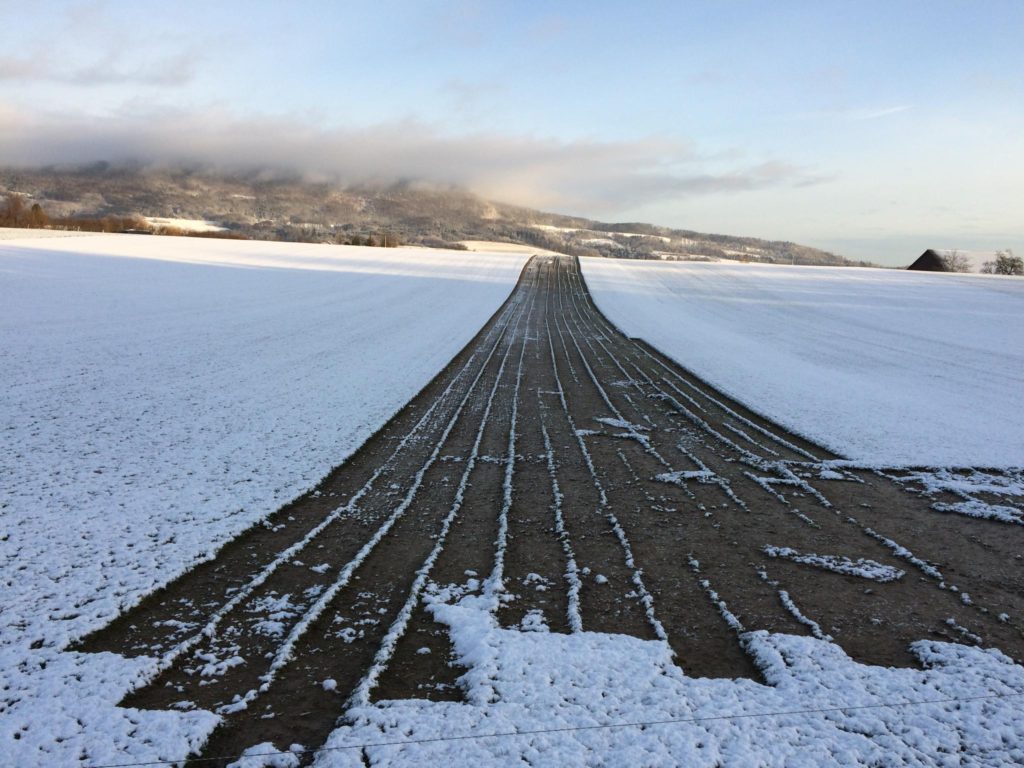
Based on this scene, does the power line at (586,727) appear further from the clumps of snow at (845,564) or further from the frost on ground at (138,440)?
the clumps of snow at (845,564)

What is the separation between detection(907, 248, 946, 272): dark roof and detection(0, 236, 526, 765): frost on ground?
234ft

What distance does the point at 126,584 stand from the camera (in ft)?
14.3

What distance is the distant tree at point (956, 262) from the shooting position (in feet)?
236

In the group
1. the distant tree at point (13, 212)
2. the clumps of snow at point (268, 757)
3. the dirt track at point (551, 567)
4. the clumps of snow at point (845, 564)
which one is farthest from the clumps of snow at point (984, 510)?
the distant tree at point (13, 212)

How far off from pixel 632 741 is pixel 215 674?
7.15 feet

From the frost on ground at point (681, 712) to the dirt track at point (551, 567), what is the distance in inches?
7.2

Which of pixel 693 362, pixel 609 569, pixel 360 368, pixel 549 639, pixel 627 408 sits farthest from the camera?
pixel 693 362

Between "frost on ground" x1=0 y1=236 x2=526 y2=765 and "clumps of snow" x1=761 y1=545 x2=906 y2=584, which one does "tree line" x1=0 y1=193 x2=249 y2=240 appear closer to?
"frost on ground" x1=0 y1=236 x2=526 y2=765

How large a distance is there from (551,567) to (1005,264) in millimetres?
85223

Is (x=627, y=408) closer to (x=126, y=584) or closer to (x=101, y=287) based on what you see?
(x=126, y=584)

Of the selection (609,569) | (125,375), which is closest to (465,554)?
(609,569)

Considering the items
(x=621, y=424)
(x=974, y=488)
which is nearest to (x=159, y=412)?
(x=621, y=424)

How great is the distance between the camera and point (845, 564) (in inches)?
201

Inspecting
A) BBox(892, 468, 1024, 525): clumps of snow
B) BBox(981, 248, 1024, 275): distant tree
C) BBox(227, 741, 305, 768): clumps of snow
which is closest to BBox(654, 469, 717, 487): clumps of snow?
BBox(892, 468, 1024, 525): clumps of snow
